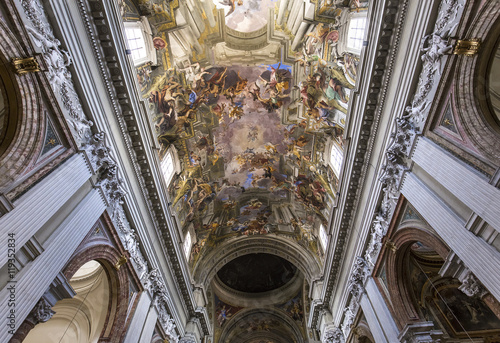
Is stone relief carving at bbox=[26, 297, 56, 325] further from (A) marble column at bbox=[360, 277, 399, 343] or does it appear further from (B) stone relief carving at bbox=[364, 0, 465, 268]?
(A) marble column at bbox=[360, 277, 399, 343]

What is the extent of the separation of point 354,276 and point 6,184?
11.1 metres

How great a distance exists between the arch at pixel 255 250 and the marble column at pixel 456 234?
1175 centimetres

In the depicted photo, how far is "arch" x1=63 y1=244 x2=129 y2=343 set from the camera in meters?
8.45

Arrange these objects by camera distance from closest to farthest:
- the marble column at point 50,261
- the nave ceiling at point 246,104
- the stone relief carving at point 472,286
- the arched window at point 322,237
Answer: the marble column at point 50,261
the stone relief carving at point 472,286
the nave ceiling at point 246,104
the arched window at point 322,237

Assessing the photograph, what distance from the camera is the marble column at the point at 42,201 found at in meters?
4.85

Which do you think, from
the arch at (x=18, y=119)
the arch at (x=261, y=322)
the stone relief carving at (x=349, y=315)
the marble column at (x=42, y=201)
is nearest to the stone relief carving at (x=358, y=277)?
the stone relief carving at (x=349, y=315)

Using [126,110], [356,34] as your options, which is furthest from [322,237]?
[126,110]

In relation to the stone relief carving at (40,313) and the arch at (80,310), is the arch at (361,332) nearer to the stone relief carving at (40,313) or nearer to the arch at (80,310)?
the arch at (80,310)

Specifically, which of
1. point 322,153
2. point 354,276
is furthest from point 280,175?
point 354,276

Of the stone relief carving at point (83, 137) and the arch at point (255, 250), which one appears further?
the arch at point (255, 250)

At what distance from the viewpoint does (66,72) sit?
21.3 ft

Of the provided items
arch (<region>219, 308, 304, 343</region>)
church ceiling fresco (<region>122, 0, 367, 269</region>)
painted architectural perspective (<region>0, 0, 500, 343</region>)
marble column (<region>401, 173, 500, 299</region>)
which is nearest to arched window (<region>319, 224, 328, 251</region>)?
painted architectural perspective (<region>0, 0, 500, 343</region>)

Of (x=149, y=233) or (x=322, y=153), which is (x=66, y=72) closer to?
(x=149, y=233)

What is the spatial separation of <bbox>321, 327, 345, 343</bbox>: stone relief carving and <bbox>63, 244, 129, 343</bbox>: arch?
9.92 metres
